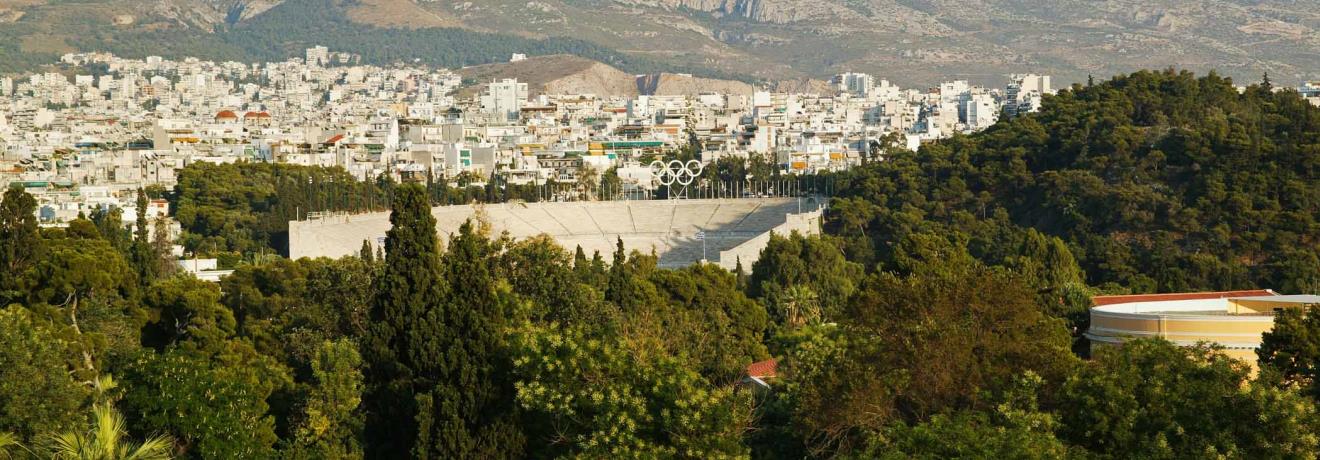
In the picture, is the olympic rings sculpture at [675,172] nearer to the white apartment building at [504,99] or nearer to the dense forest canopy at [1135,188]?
the dense forest canopy at [1135,188]

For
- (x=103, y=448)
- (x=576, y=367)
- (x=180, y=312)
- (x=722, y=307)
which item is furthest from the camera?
(x=722, y=307)

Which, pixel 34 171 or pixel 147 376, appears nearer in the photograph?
pixel 147 376

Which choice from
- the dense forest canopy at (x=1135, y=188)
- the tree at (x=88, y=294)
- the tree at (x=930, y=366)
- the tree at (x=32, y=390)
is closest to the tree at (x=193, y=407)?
the tree at (x=32, y=390)

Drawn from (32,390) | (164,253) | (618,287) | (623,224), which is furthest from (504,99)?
(32,390)

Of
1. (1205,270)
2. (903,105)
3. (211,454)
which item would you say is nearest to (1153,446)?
(211,454)

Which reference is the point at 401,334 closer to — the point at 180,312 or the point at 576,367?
the point at 576,367

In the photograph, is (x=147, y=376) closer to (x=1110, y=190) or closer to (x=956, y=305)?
(x=956, y=305)
